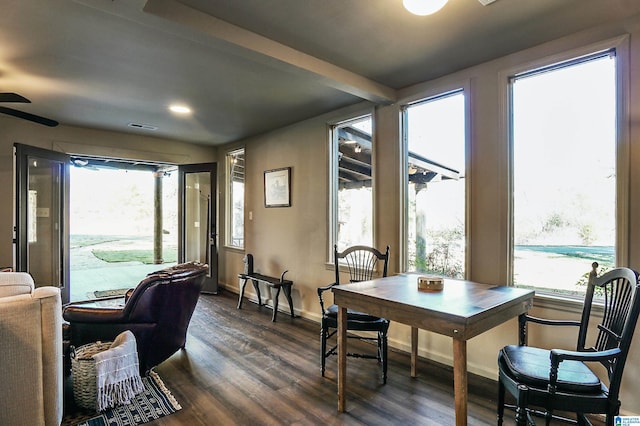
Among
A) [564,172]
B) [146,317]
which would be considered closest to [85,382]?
[146,317]

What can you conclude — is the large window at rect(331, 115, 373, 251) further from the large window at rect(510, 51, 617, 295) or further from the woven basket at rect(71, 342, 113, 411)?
the woven basket at rect(71, 342, 113, 411)

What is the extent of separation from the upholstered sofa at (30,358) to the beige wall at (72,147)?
3124mm

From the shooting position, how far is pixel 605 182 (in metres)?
2.21

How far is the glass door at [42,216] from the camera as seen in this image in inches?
161

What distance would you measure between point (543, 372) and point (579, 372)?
187 mm

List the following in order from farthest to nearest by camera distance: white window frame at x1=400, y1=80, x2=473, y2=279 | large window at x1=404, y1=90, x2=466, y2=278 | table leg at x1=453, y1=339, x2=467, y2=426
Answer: large window at x1=404, y1=90, x2=466, y2=278
white window frame at x1=400, y1=80, x2=473, y2=279
table leg at x1=453, y1=339, x2=467, y2=426

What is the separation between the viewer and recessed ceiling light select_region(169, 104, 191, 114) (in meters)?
3.80

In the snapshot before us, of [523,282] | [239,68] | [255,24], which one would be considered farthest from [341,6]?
[523,282]

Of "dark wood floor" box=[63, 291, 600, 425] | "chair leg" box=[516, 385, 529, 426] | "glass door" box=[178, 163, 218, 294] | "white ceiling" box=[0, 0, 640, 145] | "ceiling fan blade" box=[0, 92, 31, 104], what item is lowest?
"dark wood floor" box=[63, 291, 600, 425]

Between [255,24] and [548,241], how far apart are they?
8.34 feet

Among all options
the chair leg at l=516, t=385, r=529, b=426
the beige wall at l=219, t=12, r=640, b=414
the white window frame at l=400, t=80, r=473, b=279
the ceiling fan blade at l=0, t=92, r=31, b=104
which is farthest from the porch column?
the chair leg at l=516, t=385, r=529, b=426

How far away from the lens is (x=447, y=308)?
1.77m

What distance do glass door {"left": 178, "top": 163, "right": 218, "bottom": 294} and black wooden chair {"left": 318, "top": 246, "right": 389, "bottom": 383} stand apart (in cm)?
292

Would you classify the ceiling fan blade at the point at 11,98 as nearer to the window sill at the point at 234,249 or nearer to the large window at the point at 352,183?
the large window at the point at 352,183
